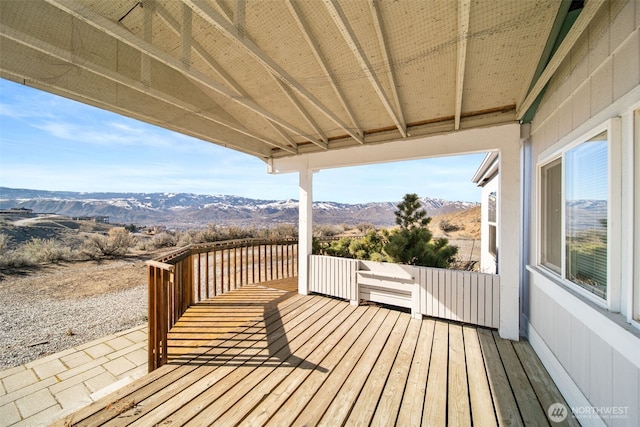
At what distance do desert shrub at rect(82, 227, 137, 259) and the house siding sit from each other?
9.80m

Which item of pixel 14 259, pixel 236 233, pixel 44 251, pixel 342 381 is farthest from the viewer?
pixel 236 233

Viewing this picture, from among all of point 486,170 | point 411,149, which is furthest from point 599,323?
point 486,170

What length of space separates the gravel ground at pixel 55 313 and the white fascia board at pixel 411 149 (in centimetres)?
358

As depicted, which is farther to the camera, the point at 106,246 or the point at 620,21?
the point at 106,246

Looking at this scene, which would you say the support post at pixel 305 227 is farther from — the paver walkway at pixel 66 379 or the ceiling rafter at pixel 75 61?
the paver walkway at pixel 66 379

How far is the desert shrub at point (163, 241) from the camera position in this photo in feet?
29.7

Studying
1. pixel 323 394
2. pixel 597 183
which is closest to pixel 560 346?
pixel 597 183

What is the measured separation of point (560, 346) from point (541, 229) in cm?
116

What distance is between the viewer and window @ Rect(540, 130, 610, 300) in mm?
1514

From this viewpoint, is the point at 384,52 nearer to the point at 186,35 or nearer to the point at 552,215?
the point at 186,35

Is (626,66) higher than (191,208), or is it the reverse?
(626,66)

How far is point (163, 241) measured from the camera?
30.7 feet

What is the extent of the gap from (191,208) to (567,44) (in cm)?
1734

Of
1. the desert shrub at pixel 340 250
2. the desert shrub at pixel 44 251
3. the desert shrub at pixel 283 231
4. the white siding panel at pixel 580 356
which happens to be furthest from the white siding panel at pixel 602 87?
the desert shrub at pixel 283 231
